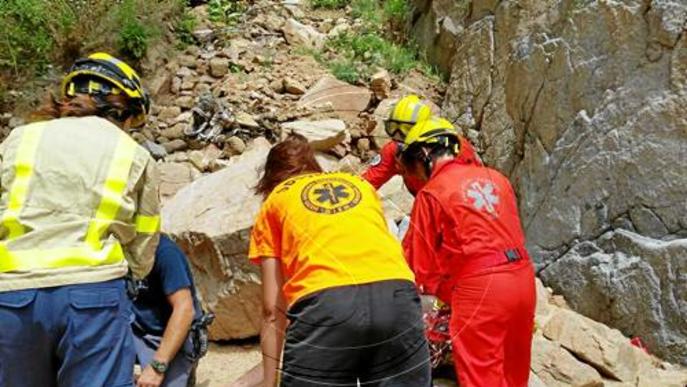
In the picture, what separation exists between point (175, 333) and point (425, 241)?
1.07 meters

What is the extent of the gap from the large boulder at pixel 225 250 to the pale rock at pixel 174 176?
1.54 m

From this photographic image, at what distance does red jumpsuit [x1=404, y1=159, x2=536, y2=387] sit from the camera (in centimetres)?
303

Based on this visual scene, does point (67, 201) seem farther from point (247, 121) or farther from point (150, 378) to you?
point (247, 121)

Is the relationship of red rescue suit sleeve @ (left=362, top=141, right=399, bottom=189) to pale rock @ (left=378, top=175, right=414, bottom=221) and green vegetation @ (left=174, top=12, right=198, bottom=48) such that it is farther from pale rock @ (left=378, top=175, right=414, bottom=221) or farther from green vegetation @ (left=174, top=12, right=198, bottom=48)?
green vegetation @ (left=174, top=12, right=198, bottom=48)

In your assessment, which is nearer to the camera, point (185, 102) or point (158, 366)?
point (158, 366)

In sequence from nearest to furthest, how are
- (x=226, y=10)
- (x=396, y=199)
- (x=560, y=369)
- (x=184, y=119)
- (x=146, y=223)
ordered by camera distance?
(x=146, y=223) < (x=560, y=369) < (x=396, y=199) < (x=184, y=119) < (x=226, y=10)

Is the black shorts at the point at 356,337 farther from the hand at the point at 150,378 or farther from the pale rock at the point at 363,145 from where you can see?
the pale rock at the point at 363,145

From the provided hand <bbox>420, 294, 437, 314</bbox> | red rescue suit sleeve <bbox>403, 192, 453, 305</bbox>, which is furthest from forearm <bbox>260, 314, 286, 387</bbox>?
hand <bbox>420, 294, 437, 314</bbox>

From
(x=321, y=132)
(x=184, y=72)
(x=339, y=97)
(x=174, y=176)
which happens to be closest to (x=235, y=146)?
(x=174, y=176)

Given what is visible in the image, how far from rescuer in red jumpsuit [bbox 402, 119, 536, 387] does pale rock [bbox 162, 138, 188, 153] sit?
155 inches

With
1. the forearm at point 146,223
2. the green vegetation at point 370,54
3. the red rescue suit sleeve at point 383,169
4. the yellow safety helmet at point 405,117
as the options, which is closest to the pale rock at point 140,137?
the green vegetation at point 370,54

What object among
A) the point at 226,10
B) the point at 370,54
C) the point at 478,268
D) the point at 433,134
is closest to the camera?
the point at 478,268

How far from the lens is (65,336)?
7.11 ft

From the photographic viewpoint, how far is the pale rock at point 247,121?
663 cm
